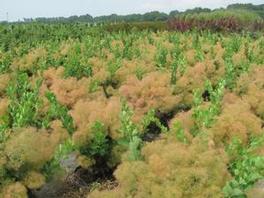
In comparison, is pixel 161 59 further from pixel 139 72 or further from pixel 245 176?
pixel 245 176

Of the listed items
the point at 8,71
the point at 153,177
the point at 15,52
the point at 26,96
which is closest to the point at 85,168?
the point at 26,96

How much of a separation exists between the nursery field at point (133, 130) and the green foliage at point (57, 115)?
0.01 m

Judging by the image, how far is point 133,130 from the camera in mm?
6031

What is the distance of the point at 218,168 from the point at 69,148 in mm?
2058

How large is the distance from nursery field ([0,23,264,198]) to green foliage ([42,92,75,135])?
12 mm

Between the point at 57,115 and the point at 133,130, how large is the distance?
162cm

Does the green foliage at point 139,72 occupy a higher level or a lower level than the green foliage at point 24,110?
lower

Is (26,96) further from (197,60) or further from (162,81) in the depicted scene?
(197,60)

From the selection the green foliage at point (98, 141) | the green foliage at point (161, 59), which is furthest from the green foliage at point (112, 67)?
the green foliage at point (98, 141)

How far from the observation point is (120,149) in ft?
22.9

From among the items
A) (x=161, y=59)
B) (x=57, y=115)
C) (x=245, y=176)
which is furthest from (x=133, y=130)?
(x=161, y=59)

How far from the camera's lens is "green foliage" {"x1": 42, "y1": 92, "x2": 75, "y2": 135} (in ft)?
23.5

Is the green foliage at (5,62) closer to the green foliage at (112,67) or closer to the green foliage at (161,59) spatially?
the green foliage at (112,67)

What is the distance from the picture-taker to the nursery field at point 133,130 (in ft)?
15.8
